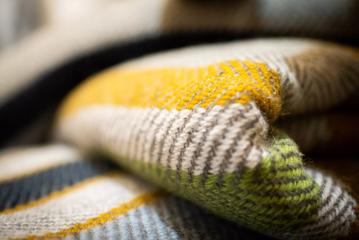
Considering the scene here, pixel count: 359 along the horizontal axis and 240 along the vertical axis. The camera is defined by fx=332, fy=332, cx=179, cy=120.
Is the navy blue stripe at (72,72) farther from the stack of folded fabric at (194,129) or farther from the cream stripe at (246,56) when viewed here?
the cream stripe at (246,56)

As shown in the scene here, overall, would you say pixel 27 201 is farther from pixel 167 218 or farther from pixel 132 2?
pixel 132 2

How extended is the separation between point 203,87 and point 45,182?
0.17 m

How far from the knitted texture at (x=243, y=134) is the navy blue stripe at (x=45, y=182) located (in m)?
0.05

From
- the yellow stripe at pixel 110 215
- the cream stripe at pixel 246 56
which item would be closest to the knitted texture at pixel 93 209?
the yellow stripe at pixel 110 215

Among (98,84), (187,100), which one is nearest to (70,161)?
(98,84)

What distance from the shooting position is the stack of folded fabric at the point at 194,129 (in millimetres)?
172

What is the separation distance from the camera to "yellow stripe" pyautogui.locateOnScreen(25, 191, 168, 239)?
0.20 metres

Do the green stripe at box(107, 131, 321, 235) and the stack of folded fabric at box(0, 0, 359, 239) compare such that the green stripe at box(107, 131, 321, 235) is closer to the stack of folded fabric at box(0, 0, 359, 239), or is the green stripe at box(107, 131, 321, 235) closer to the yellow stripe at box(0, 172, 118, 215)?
the stack of folded fabric at box(0, 0, 359, 239)

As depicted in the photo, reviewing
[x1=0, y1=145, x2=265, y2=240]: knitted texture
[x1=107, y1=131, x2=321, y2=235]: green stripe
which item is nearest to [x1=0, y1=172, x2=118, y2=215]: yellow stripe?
[x1=0, y1=145, x2=265, y2=240]: knitted texture

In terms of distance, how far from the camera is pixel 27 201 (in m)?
0.25

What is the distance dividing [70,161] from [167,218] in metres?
0.16

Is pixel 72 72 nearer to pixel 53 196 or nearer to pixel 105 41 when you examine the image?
pixel 105 41

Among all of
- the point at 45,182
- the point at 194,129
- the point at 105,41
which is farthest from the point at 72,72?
the point at 194,129

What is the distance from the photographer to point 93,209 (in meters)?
0.23
